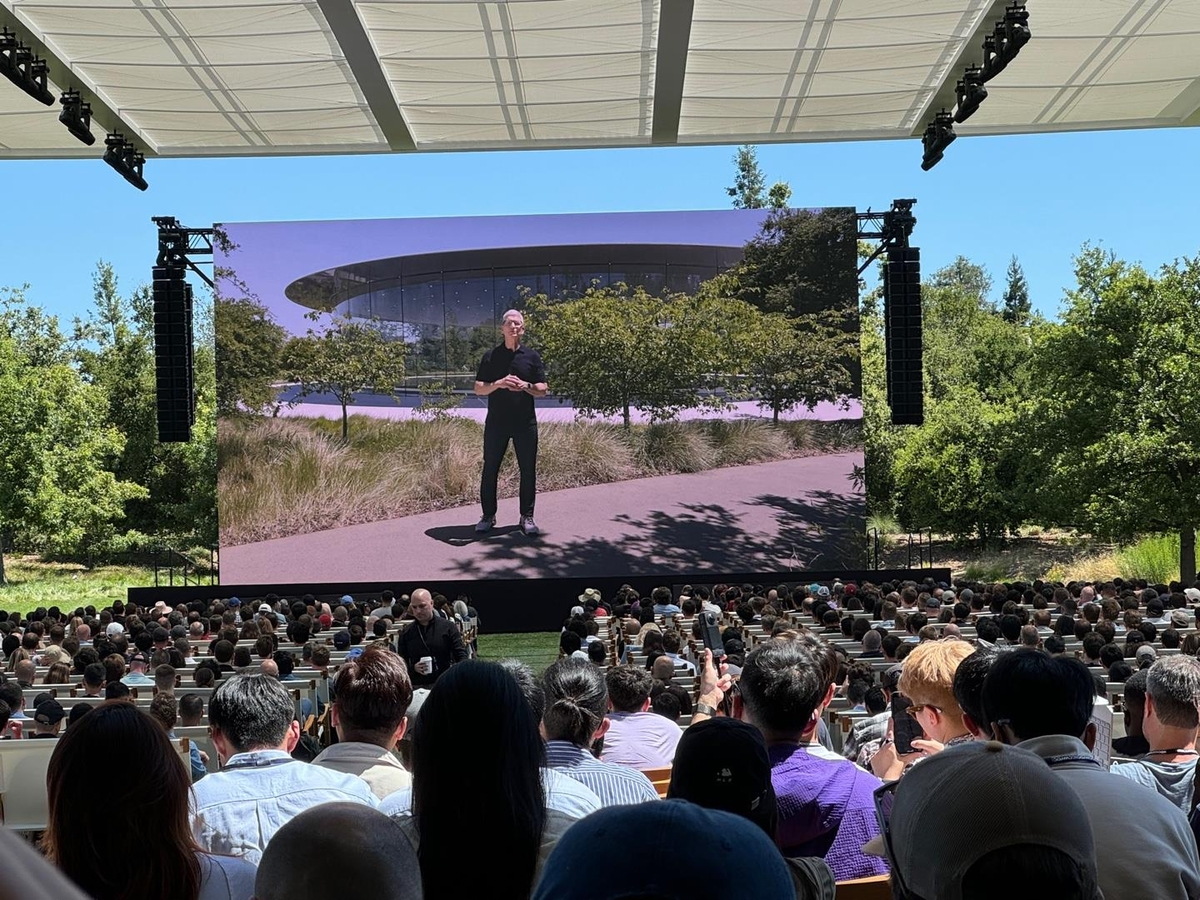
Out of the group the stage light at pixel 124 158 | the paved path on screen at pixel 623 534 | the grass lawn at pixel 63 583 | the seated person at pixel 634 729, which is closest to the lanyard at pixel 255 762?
the seated person at pixel 634 729

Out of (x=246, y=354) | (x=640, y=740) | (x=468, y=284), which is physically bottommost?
(x=640, y=740)

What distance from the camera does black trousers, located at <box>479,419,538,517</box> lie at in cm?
2247

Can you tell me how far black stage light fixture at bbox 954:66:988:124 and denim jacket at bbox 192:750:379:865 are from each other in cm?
1323

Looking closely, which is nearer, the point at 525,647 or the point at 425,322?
the point at 525,647

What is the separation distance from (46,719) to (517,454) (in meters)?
15.5

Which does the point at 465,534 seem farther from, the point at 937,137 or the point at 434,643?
the point at 434,643

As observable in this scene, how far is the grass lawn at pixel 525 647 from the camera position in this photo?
1758cm

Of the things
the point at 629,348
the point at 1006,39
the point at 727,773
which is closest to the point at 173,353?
the point at 629,348

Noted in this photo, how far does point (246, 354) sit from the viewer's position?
76.5 ft

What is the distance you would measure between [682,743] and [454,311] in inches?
824

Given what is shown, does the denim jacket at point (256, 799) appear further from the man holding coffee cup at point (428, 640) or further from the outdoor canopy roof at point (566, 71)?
the outdoor canopy roof at point (566, 71)

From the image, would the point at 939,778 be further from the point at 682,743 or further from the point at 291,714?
the point at 291,714

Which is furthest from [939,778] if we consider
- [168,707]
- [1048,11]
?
[1048,11]

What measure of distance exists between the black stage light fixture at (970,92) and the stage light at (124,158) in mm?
10941
